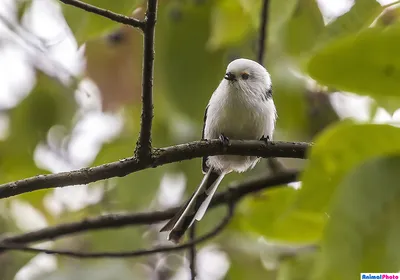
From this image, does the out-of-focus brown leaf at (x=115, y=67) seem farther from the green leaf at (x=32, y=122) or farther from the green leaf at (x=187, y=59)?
the green leaf at (x=187, y=59)

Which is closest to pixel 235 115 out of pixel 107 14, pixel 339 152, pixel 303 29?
pixel 303 29

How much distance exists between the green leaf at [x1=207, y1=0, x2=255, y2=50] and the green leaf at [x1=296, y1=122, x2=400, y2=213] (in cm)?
132

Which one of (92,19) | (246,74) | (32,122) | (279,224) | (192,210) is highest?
(92,19)

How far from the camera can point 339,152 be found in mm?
846

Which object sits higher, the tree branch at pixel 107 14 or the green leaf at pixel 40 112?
the tree branch at pixel 107 14

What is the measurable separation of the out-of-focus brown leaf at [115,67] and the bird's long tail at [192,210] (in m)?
0.53

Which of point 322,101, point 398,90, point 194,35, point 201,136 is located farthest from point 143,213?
point 398,90

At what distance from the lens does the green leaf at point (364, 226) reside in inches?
29.3

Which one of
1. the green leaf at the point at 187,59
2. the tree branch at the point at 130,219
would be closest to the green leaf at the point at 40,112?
the tree branch at the point at 130,219

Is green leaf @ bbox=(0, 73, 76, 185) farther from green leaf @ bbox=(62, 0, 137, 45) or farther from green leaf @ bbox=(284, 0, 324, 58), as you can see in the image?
green leaf @ bbox=(284, 0, 324, 58)

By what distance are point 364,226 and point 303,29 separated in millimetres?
1417

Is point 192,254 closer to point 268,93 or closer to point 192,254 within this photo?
point 192,254

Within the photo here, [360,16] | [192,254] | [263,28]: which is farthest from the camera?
[192,254]

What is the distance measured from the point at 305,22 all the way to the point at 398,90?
4.08 ft
